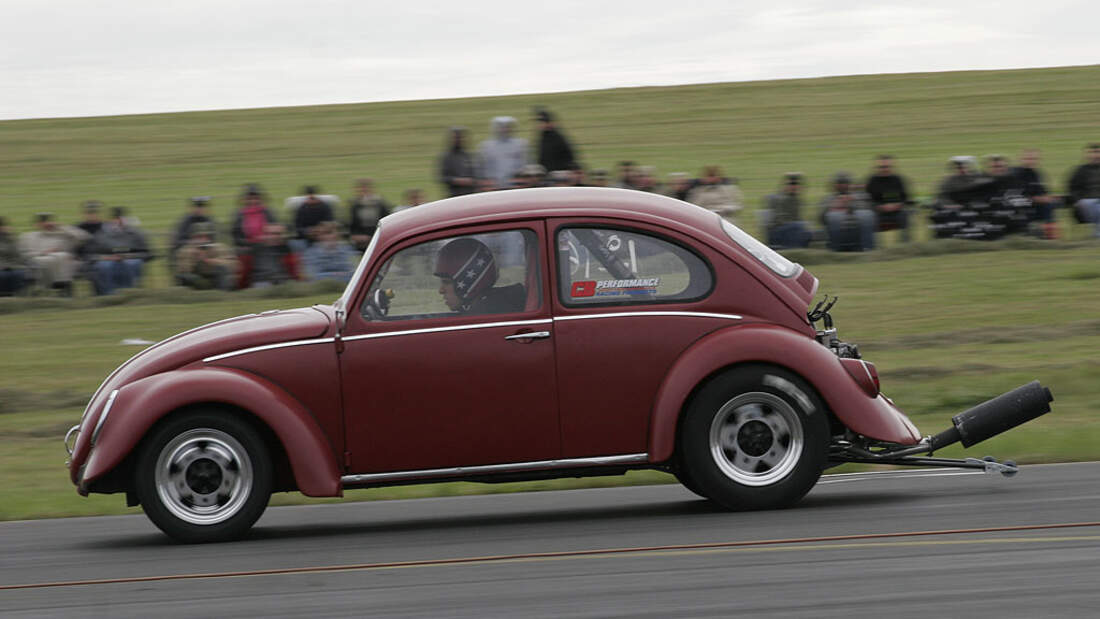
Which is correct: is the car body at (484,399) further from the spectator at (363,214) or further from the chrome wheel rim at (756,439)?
the spectator at (363,214)

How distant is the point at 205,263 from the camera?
17.5 metres

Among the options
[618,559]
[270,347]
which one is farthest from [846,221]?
[618,559]

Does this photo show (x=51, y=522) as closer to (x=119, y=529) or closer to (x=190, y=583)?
(x=119, y=529)

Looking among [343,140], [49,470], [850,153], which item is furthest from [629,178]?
[343,140]

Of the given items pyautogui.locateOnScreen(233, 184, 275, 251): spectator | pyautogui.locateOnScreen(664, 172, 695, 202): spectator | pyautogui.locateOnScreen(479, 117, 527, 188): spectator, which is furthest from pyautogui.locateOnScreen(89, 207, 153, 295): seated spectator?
pyautogui.locateOnScreen(664, 172, 695, 202): spectator

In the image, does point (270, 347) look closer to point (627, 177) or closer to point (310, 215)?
point (310, 215)

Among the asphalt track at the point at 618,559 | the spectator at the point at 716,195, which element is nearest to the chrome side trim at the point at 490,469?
the asphalt track at the point at 618,559

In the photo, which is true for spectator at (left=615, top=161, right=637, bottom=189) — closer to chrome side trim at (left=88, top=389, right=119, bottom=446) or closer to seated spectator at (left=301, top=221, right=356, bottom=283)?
seated spectator at (left=301, top=221, right=356, bottom=283)

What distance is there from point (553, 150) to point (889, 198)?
491 cm

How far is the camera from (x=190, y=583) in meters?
6.49

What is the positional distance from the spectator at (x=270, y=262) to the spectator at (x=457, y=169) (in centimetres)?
243

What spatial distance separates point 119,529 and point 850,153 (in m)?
29.0

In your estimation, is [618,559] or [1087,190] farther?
[1087,190]

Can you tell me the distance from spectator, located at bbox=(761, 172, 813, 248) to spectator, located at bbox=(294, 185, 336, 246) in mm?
5726
